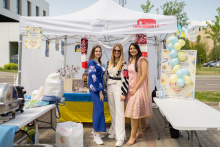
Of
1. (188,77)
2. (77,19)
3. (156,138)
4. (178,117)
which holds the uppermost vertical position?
(77,19)

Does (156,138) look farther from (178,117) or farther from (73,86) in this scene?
(73,86)

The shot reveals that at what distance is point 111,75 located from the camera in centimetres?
325

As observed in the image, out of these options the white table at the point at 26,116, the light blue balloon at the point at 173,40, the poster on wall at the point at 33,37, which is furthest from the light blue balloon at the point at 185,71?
the poster on wall at the point at 33,37

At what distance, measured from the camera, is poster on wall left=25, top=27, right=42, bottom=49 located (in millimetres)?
3744

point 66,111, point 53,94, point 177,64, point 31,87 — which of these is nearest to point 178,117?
point 177,64

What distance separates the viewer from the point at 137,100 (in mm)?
3105

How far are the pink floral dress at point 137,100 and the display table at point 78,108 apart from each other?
40.9 inches

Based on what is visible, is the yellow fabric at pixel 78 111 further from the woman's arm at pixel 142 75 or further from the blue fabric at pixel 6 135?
the blue fabric at pixel 6 135

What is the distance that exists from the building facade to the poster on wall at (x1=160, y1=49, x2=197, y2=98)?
703 inches

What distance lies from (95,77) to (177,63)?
160cm

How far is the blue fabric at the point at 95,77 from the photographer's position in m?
3.18

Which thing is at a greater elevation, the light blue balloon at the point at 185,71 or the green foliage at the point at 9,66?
the green foliage at the point at 9,66

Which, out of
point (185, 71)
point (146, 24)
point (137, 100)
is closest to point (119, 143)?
point (137, 100)

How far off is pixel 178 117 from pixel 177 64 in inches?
60.4
